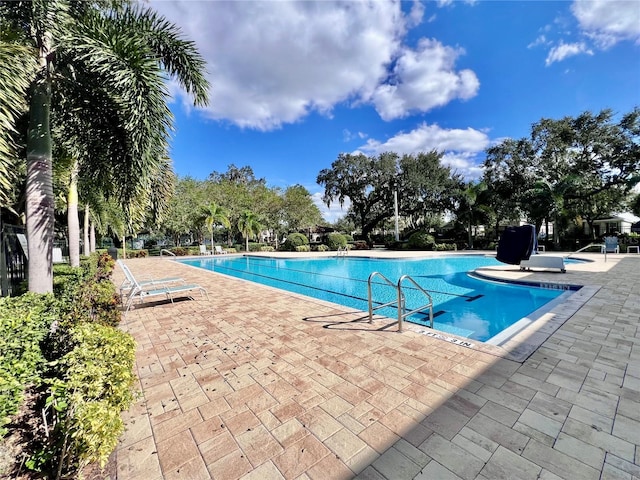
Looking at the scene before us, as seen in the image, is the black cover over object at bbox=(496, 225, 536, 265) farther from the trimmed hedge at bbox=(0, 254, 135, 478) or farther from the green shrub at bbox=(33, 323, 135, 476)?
the green shrub at bbox=(33, 323, 135, 476)

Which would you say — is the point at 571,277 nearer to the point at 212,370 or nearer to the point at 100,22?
the point at 212,370

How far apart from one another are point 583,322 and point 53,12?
9714 millimetres

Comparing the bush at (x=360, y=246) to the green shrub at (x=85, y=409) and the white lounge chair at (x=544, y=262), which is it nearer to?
the white lounge chair at (x=544, y=262)

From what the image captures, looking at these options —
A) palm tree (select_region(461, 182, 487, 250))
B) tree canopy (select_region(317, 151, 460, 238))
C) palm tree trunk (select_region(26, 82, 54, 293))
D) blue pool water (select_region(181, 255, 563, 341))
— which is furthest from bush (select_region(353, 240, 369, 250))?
palm tree trunk (select_region(26, 82, 54, 293))

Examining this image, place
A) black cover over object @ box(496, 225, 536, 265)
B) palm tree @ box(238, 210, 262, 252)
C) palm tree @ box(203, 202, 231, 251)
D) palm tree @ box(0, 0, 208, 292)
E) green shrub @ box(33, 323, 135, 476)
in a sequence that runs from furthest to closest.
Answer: palm tree @ box(238, 210, 262, 252), palm tree @ box(203, 202, 231, 251), black cover over object @ box(496, 225, 536, 265), palm tree @ box(0, 0, 208, 292), green shrub @ box(33, 323, 135, 476)

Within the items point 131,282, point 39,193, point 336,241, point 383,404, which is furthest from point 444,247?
point 39,193

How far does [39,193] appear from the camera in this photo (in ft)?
14.6

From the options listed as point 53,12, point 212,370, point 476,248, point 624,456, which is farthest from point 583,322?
point 476,248

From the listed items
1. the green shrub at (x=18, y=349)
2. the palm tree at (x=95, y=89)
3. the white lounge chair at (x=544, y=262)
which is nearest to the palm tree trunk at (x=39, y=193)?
the palm tree at (x=95, y=89)

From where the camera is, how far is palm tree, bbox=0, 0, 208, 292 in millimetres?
4125

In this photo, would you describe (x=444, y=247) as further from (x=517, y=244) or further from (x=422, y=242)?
(x=517, y=244)

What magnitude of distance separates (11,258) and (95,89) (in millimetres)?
4609

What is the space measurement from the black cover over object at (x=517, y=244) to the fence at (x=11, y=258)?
47.2 ft

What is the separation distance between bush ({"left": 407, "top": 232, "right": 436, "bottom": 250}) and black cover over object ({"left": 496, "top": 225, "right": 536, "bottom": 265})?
508 inches
